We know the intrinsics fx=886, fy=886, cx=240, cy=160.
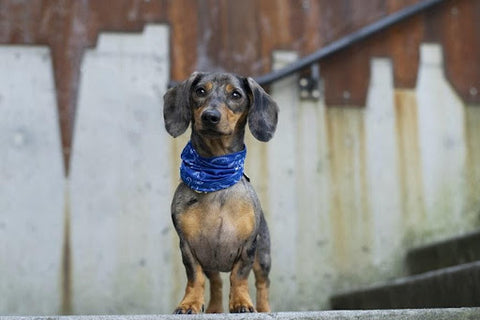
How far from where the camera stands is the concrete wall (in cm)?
520

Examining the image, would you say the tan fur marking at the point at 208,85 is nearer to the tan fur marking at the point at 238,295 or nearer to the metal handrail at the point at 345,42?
the tan fur marking at the point at 238,295

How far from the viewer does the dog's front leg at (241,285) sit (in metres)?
3.30

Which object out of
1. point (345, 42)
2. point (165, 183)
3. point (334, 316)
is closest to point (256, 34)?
point (345, 42)

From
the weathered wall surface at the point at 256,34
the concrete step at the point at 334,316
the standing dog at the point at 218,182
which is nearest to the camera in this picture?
the concrete step at the point at 334,316

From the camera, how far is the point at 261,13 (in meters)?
5.66

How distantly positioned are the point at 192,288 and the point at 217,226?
266mm

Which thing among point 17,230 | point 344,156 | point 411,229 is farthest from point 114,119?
point 411,229

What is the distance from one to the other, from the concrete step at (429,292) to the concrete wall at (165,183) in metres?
0.52

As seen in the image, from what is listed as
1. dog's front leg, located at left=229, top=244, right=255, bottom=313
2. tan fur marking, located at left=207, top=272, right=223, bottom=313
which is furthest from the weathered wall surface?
dog's front leg, located at left=229, top=244, right=255, bottom=313

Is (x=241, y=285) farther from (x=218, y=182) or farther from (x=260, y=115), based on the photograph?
(x=260, y=115)

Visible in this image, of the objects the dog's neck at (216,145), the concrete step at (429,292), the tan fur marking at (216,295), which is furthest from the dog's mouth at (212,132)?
the concrete step at (429,292)

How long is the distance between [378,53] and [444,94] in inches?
19.9

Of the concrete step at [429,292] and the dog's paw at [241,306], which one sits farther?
the concrete step at [429,292]

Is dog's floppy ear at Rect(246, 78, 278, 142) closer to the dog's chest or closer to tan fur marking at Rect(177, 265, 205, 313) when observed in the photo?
the dog's chest
